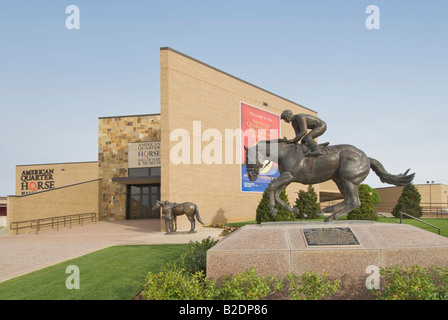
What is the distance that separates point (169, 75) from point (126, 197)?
15432 mm

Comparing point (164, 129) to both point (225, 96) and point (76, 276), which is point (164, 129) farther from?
point (76, 276)

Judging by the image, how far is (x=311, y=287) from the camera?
5656mm

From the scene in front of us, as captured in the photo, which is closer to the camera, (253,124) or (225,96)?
(225,96)

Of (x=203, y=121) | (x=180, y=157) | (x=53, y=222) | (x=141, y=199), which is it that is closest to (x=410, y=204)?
(x=203, y=121)

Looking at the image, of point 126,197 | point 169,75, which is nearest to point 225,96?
point 169,75

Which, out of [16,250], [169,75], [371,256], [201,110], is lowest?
[16,250]

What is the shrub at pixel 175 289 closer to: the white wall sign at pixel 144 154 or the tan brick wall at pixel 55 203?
the tan brick wall at pixel 55 203

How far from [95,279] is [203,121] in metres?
17.1

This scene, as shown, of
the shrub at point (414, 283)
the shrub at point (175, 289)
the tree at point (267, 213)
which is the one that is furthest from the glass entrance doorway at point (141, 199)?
the shrub at point (414, 283)

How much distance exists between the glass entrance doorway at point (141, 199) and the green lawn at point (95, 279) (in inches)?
878

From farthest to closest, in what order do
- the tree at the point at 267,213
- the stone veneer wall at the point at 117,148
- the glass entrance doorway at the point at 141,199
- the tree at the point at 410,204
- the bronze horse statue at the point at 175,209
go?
1. the glass entrance doorway at the point at 141,199
2. the stone veneer wall at the point at 117,148
3. the tree at the point at 410,204
4. the bronze horse statue at the point at 175,209
5. the tree at the point at 267,213

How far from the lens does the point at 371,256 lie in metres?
6.28

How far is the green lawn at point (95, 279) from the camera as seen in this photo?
748cm

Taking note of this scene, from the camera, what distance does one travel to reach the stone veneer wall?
108 ft
